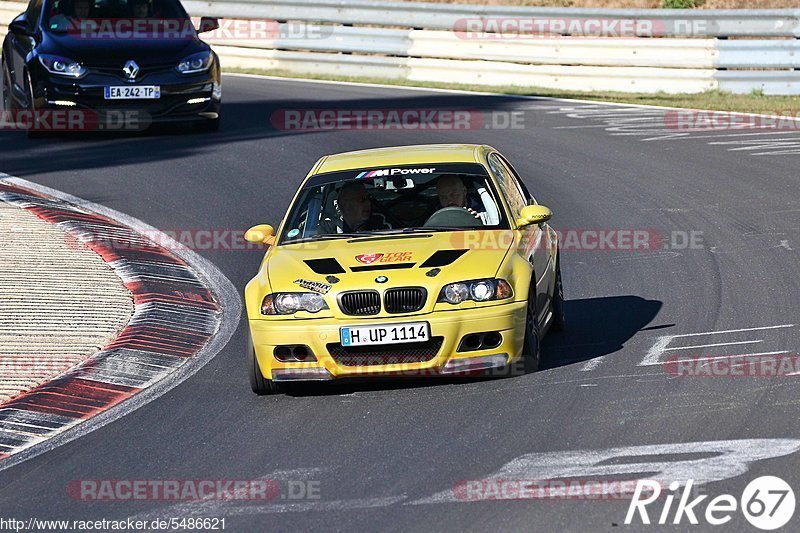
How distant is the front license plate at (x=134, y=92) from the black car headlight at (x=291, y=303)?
982 cm

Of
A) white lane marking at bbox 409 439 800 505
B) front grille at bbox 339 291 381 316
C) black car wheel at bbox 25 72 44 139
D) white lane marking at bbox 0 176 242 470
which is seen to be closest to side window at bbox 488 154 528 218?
front grille at bbox 339 291 381 316

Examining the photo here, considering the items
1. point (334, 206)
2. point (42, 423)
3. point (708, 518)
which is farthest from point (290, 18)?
point (708, 518)

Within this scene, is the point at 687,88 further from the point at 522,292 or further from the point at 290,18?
the point at 522,292

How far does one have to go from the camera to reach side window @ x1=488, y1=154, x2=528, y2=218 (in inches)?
389

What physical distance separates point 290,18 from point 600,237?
43.9ft

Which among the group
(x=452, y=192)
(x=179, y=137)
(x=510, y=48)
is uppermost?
(x=452, y=192)

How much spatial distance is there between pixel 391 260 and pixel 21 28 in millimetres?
11692

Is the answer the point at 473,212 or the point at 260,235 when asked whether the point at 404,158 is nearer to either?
the point at 473,212

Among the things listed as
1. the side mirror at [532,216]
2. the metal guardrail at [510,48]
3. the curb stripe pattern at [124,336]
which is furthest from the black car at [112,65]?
the side mirror at [532,216]

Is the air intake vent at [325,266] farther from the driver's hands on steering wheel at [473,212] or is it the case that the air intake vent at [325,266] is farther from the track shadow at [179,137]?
the track shadow at [179,137]

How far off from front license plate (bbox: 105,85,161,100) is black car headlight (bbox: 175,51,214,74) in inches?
16.6

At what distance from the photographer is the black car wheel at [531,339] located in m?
8.76

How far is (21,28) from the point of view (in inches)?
746

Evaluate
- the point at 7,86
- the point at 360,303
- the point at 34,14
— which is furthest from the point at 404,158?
the point at 7,86
